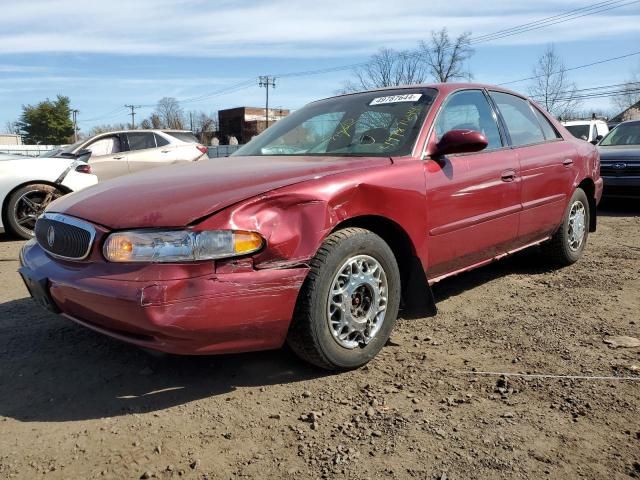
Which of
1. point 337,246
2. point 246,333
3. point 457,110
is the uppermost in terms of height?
point 457,110

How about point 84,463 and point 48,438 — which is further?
point 48,438

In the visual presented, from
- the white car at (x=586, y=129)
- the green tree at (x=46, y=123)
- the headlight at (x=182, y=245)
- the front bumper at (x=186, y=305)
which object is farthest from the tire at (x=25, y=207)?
the green tree at (x=46, y=123)

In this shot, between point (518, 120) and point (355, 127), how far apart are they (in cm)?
157

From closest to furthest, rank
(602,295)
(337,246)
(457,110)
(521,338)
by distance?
(337,246) → (521,338) → (457,110) → (602,295)

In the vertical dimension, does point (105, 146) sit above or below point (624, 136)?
below

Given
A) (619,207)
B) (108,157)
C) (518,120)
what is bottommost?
(619,207)

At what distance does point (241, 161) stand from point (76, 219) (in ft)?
3.67

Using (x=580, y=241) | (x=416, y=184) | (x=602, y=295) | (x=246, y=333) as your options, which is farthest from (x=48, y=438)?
(x=580, y=241)

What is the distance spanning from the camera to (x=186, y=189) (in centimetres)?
281

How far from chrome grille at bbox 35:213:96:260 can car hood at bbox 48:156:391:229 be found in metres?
0.05

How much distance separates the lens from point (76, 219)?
284 centimetres

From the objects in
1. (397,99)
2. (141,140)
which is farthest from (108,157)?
(397,99)

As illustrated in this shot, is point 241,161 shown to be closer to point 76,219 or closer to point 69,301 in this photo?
point 76,219

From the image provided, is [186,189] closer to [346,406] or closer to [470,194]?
[346,406]
